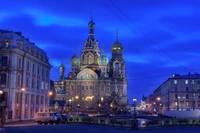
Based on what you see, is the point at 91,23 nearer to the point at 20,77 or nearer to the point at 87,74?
the point at 87,74

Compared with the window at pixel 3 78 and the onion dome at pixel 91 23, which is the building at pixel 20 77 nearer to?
the window at pixel 3 78

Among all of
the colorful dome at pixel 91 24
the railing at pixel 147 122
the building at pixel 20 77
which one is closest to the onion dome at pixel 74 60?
the colorful dome at pixel 91 24

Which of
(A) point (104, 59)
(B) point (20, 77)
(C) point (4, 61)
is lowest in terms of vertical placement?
(B) point (20, 77)

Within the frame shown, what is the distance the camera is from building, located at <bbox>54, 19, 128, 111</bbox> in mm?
124694

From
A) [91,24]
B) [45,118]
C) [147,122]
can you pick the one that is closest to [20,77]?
[45,118]

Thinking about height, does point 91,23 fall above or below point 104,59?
above

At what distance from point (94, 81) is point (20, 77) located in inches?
3045

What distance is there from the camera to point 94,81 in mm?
127688

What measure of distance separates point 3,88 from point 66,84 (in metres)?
84.6

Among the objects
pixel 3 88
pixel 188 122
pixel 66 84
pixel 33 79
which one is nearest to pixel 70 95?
pixel 66 84

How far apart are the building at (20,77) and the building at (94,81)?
184 ft

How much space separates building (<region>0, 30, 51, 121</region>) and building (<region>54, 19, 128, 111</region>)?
184ft

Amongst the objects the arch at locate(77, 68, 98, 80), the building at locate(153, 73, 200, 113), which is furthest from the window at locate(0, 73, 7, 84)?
the arch at locate(77, 68, 98, 80)

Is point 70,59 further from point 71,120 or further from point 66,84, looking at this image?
point 71,120
